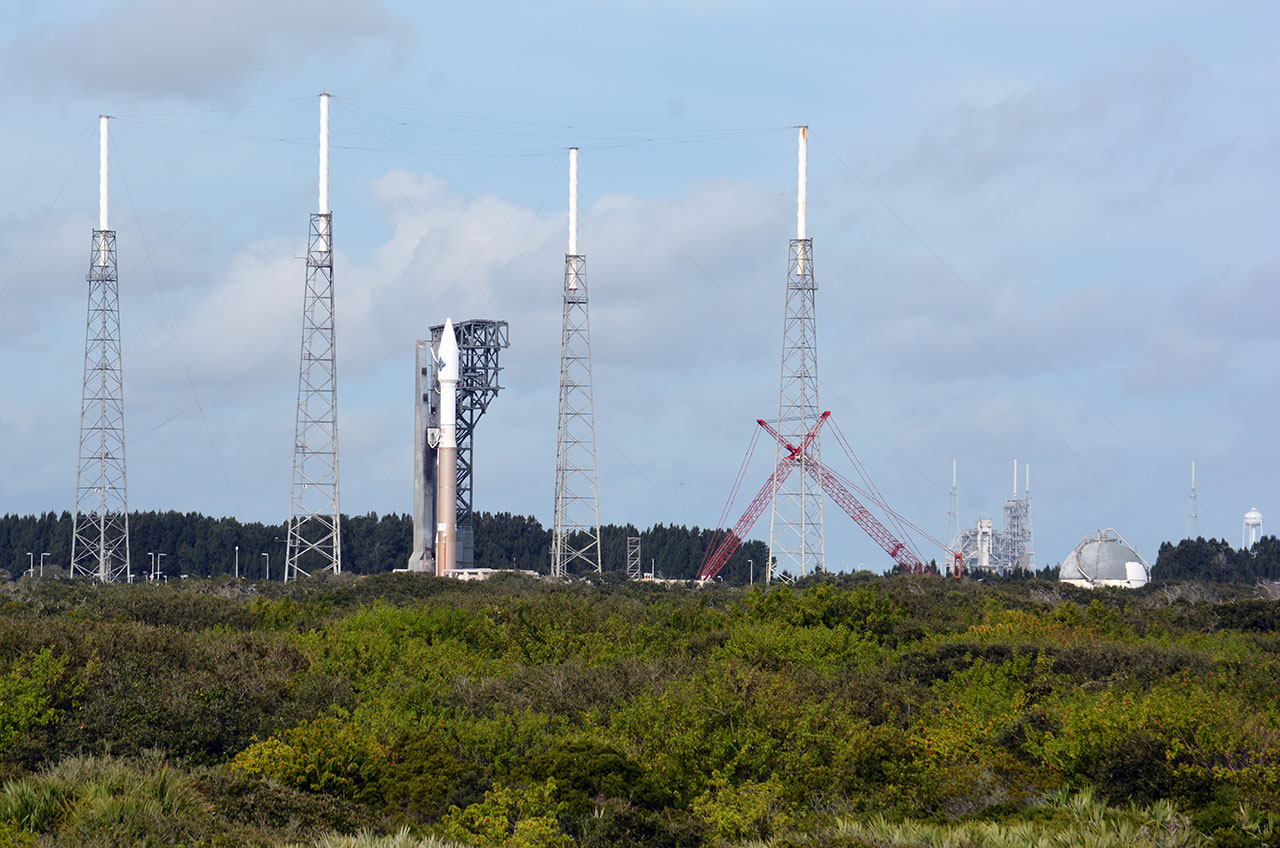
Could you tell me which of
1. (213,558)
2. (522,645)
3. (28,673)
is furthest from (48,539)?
(28,673)

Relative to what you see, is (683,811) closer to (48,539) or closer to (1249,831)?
(1249,831)

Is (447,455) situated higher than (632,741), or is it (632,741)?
(447,455)

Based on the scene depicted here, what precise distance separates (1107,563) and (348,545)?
239 ft

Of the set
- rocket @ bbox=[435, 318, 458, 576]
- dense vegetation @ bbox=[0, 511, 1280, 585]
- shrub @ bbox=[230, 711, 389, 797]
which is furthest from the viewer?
dense vegetation @ bbox=[0, 511, 1280, 585]

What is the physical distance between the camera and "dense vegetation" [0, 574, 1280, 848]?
60.0 ft

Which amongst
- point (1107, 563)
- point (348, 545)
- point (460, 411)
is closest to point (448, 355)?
point (460, 411)

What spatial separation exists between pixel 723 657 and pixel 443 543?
50453 millimetres

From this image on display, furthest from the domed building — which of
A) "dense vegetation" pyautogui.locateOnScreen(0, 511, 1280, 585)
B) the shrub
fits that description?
the shrub

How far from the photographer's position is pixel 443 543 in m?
83.1

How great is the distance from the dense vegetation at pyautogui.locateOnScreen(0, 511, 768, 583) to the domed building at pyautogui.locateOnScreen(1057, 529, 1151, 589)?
41.7 m

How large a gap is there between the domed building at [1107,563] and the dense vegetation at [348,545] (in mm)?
41662

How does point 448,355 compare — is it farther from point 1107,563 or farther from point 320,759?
point 320,759

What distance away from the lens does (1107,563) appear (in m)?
95.6

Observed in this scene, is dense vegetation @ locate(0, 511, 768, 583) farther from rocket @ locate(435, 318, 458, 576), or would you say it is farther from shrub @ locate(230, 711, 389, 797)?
shrub @ locate(230, 711, 389, 797)
